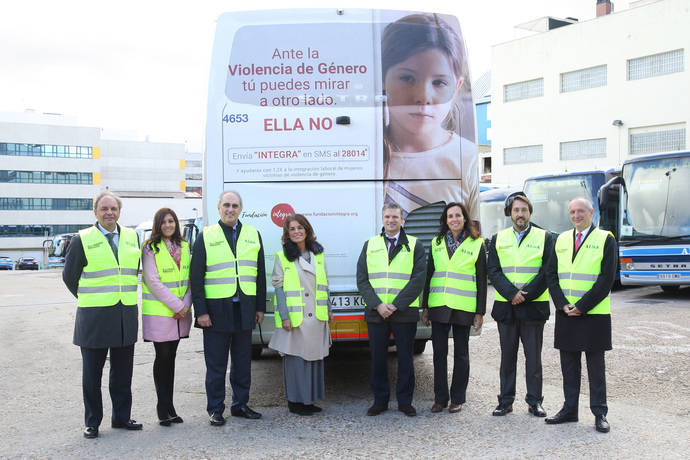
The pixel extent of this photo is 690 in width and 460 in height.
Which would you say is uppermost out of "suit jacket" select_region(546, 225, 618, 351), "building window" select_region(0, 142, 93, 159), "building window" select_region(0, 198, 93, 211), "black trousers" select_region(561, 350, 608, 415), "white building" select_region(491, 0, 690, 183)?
"building window" select_region(0, 142, 93, 159)

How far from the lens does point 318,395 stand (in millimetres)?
5527

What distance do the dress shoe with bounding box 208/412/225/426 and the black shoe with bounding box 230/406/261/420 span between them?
6.6 inches

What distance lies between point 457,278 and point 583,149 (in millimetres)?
29262

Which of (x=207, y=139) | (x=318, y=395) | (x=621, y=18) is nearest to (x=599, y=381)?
(x=318, y=395)

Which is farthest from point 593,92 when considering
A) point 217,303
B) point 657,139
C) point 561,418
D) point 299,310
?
point 217,303

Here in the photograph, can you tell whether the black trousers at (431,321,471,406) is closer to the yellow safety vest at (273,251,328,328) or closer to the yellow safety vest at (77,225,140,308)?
the yellow safety vest at (273,251,328,328)

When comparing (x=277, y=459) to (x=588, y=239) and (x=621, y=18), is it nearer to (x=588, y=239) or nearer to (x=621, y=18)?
(x=588, y=239)

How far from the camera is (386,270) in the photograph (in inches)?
215

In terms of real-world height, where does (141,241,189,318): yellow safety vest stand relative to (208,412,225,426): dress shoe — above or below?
above

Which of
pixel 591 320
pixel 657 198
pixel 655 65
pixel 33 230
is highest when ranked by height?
pixel 655 65

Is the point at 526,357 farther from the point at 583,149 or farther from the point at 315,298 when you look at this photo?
the point at 583,149

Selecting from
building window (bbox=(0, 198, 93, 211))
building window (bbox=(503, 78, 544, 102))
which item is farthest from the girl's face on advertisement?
building window (bbox=(0, 198, 93, 211))

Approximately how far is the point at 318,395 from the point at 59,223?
84263 millimetres

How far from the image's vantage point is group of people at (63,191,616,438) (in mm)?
5016
